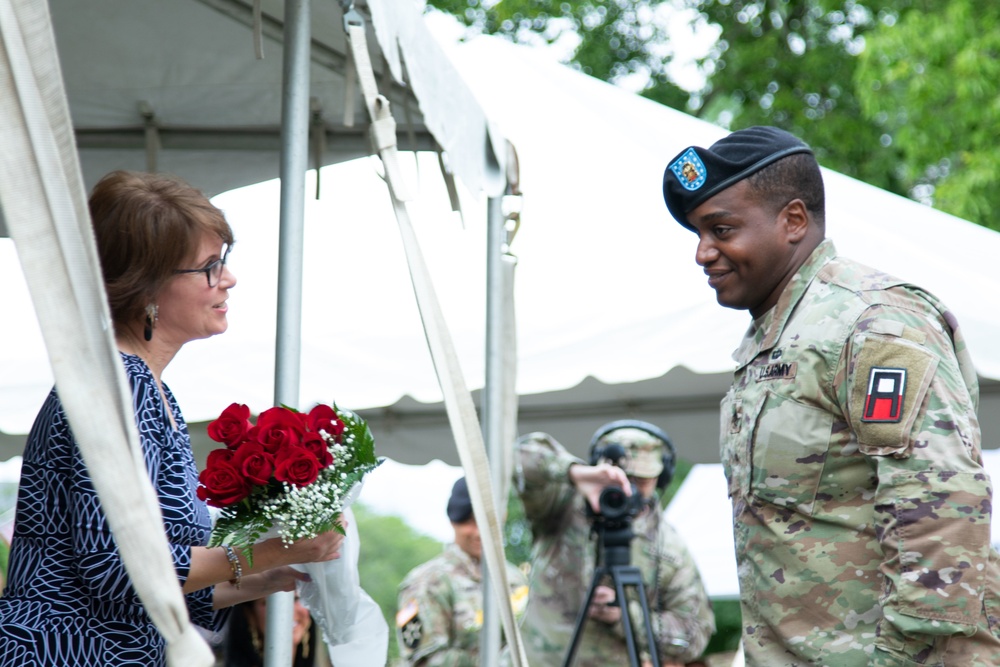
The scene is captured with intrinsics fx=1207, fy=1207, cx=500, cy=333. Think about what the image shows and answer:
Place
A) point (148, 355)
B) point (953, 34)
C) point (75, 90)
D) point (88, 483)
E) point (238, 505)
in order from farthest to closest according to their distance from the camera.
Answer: point (953, 34) → point (75, 90) → point (148, 355) → point (238, 505) → point (88, 483)

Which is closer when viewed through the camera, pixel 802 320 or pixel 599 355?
pixel 802 320

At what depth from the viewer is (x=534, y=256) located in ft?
16.2

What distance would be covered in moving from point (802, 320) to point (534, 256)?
2.92m

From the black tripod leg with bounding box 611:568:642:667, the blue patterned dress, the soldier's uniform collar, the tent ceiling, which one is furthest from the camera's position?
the black tripod leg with bounding box 611:568:642:667

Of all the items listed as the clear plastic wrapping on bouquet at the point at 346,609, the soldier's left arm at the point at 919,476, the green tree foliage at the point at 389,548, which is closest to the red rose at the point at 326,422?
the clear plastic wrapping on bouquet at the point at 346,609

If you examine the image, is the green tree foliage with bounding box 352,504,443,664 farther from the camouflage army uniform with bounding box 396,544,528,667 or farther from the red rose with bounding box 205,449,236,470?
the red rose with bounding box 205,449,236,470

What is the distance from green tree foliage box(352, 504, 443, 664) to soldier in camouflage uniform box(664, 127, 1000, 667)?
37616mm

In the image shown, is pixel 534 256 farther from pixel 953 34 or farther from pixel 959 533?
pixel 953 34

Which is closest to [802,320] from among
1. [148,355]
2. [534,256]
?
[148,355]

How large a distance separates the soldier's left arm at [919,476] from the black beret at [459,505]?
3197 mm

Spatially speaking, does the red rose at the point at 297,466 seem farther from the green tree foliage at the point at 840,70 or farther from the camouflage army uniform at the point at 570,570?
the green tree foliage at the point at 840,70

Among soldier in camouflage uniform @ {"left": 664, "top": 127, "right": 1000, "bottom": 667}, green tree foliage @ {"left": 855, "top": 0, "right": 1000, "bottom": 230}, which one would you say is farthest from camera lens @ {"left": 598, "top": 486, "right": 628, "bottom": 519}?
green tree foliage @ {"left": 855, "top": 0, "right": 1000, "bottom": 230}

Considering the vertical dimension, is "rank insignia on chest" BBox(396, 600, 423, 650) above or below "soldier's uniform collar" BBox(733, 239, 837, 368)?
below

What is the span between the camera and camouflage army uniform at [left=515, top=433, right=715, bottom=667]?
4.52 m
